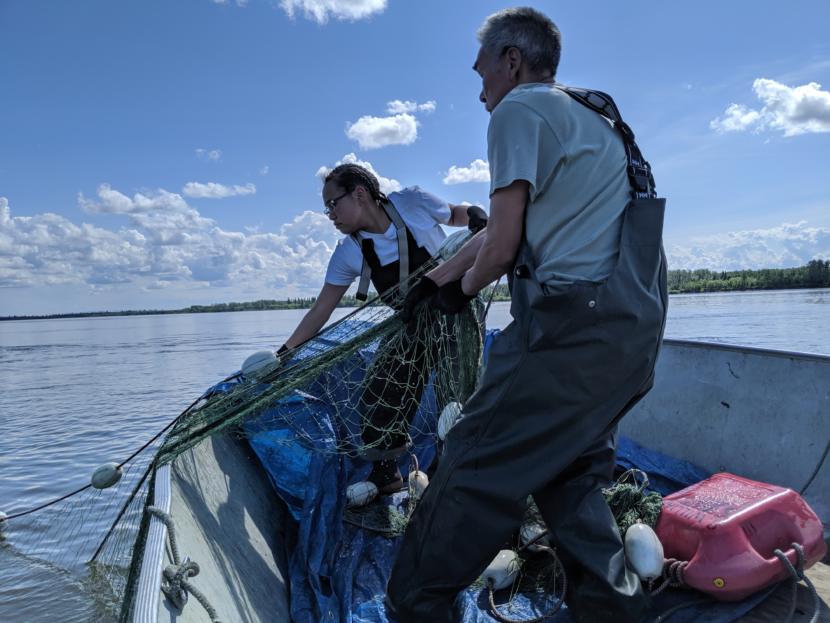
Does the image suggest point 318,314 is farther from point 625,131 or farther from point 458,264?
point 625,131

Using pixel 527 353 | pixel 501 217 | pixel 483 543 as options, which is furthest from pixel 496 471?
pixel 501 217

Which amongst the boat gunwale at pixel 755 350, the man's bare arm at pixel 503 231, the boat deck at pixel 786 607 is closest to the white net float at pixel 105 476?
the man's bare arm at pixel 503 231

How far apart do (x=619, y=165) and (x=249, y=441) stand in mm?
2539

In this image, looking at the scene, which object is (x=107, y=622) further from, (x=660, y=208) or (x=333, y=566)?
(x=660, y=208)

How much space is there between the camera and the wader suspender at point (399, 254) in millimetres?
3230

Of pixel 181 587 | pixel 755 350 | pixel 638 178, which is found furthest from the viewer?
pixel 755 350

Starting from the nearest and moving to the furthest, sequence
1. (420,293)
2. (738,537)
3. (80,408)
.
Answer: (738,537)
(420,293)
(80,408)

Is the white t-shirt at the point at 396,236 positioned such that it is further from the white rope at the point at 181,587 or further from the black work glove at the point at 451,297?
the white rope at the point at 181,587

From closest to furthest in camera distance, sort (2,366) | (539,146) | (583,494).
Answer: (539,146)
(583,494)
(2,366)

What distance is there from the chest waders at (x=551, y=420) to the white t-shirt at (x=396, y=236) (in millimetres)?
1556

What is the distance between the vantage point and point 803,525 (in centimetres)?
228

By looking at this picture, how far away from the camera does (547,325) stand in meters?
1.63

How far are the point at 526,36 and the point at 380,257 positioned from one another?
65.9 inches

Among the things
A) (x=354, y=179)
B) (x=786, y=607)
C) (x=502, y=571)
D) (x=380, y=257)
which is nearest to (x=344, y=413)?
(x=380, y=257)
